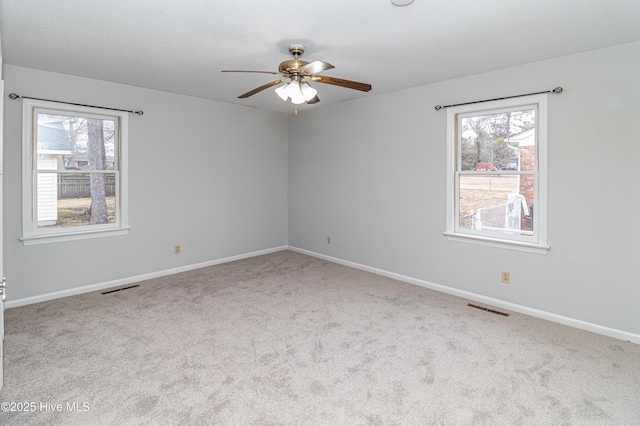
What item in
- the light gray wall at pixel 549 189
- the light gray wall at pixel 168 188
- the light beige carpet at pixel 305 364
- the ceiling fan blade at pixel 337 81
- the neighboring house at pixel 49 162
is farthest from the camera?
the neighboring house at pixel 49 162

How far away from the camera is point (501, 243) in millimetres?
3498

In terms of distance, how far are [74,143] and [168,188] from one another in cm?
111

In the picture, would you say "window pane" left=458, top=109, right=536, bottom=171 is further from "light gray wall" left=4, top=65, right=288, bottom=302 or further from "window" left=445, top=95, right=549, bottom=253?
"light gray wall" left=4, top=65, right=288, bottom=302

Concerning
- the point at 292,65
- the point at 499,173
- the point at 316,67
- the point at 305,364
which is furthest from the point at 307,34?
the point at 305,364

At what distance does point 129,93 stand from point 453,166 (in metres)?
3.85

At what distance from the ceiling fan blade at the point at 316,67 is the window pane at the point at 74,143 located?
2822 millimetres

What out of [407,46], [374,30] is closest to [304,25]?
[374,30]

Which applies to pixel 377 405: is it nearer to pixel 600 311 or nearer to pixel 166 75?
pixel 600 311

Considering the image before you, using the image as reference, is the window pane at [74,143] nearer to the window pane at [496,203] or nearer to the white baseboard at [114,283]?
the white baseboard at [114,283]

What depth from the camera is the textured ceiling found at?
225cm

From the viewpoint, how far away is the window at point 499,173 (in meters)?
3.27

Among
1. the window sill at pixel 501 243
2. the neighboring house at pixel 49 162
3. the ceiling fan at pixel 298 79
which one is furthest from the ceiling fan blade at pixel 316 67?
the neighboring house at pixel 49 162

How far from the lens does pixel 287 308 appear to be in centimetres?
346

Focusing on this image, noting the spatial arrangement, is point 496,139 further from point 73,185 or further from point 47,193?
point 47,193
